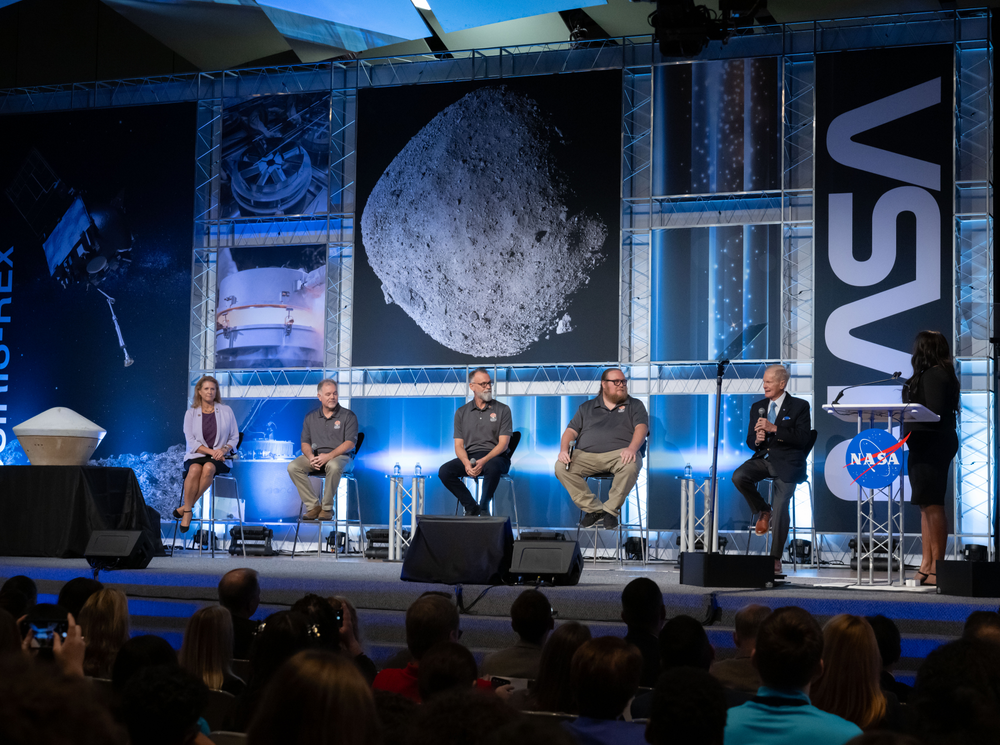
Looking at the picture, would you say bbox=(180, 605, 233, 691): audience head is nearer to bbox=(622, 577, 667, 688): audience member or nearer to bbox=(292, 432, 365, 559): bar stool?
bbox=(622, 577, 667, 688): audience member

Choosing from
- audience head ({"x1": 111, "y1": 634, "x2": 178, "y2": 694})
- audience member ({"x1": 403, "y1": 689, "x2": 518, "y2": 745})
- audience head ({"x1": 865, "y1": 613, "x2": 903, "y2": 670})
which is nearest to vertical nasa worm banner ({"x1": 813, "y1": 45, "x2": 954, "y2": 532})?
audience head ({"x1": 865, "y1": 613, "x2": 903, "y2": 670})

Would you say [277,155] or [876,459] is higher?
[277,155]

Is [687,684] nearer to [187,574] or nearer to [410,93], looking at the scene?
[187,574]

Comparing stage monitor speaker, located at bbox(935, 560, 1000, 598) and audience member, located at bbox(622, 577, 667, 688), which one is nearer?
audience member, located at bbox(622, 577, 667, 688)

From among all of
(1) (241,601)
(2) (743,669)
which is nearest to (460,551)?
(1) (241,601)

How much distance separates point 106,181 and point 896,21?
23.2ft

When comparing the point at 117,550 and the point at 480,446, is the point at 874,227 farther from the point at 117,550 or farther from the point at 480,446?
the point at 117,550

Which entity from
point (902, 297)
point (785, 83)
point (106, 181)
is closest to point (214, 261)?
point (106, 181)

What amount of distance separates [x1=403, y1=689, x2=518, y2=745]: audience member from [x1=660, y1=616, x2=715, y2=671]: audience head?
1600 mm

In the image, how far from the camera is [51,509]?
256 inches

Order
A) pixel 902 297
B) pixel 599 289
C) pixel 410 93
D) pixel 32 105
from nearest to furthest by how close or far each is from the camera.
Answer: pixel 902 297 < pixel 599 289 < pixel 410 93 < pixel 32 105

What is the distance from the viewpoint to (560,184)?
847 centimetres

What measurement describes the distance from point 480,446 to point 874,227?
3.47m

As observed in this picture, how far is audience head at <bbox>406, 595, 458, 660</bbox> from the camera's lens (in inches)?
111
